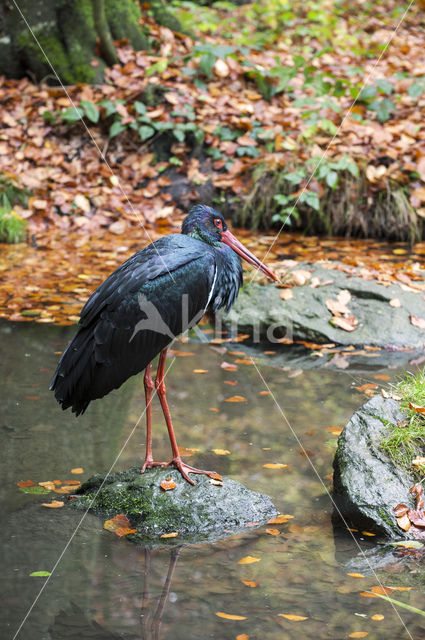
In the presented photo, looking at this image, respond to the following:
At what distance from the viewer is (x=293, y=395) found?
4539 mm

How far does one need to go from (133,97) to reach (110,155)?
0.83 m

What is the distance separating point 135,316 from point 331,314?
2.70 m

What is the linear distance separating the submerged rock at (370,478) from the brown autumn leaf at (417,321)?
2067 millimetres

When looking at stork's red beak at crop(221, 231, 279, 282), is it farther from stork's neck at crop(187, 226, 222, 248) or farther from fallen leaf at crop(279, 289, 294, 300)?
fallen leaf at crop(279, 289, 294, 300)

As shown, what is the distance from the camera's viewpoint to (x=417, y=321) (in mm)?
5449

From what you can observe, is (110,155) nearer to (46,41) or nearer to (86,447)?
(46,41)

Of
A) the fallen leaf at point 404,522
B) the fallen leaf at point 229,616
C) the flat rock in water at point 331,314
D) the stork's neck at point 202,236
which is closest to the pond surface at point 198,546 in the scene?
the fallen leaf at point 229,616

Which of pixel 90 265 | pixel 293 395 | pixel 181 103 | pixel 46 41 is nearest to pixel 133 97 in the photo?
pixel 181 103

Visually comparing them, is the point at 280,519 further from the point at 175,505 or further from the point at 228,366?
the point at 228,366

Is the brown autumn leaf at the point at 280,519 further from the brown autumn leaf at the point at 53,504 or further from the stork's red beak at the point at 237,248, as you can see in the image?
the stork's red beak at the point at 237,248

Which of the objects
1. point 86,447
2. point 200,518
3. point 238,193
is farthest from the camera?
point 238,193

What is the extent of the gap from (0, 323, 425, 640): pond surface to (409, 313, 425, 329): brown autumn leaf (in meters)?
1.02

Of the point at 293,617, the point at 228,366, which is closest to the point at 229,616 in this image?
the point at 293,617

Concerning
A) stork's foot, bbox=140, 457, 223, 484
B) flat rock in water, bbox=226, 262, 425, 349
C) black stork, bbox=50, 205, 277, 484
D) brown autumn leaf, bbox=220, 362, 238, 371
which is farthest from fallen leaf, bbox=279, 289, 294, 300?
stork's foot, bbox=140, 457, 223, 484
